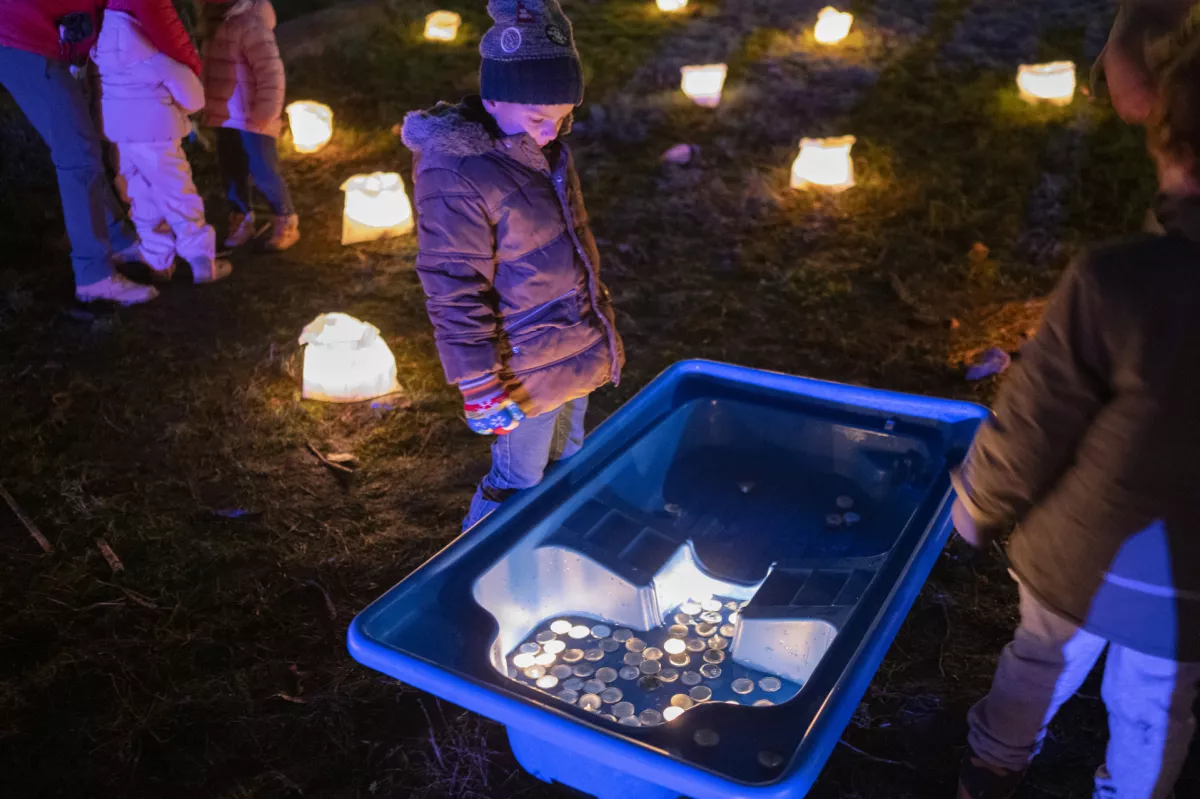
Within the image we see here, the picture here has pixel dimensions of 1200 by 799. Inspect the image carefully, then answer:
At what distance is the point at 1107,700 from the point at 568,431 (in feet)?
5.06

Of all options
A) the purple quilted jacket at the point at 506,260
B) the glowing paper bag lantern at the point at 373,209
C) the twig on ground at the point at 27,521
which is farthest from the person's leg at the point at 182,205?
the purple quilted jacket at the point at 506,260

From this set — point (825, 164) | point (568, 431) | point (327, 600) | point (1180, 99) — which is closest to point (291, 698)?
point (327, 600)

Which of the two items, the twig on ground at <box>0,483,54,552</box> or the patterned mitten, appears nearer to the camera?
the patterned mitten

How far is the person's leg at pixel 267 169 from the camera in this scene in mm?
4695

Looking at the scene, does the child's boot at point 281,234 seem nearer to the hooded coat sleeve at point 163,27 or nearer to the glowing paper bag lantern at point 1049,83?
the hooded coat sleeve at point 163,27

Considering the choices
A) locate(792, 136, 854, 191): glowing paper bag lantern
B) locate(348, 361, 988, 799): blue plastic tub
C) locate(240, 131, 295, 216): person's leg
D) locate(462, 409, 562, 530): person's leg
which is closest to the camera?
locate(348, 361, 988, 799): blue plastic tub

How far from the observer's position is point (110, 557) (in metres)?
2.86

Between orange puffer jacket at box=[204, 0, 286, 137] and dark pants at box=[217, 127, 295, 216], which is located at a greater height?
orange puffer jacket at box=[204, 0, 286, 137]

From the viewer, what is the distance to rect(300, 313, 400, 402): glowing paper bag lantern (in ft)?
11.9

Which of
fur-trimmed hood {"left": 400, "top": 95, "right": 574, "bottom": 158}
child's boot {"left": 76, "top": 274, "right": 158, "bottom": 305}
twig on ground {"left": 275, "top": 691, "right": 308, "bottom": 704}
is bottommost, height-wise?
twig on ground {"left": 275, "top": 691, "right": 308, "bottom": 704}

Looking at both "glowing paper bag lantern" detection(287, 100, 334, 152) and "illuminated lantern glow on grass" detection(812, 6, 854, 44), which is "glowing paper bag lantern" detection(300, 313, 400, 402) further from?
"illuminated lantern glow on grass" detection(812, 6, 854, 44)

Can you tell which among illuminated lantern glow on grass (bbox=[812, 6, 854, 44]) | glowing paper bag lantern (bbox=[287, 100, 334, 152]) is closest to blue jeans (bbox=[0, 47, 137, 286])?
glowing paper bag lantern (bbox=[287, 100, 334, 152])

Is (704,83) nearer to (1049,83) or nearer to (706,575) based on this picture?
(1049,83)

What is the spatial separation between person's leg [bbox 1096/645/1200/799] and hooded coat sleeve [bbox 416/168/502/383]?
57.1 inches
